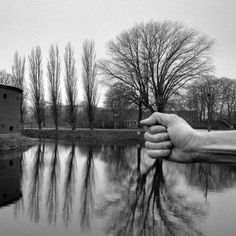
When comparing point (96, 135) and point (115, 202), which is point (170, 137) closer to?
point (115, 202)

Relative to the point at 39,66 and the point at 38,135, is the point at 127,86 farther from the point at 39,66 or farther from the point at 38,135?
the point at 39,66

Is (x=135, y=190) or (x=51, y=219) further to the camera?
(x=135, y=190)

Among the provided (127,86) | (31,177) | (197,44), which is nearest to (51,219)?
(31,177)

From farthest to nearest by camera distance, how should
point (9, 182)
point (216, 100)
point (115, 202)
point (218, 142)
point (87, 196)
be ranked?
point (216, 100) < point (9, 182) < point (87, 196) < point (115, 202) < point (218, 142)

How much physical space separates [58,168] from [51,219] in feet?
24.6

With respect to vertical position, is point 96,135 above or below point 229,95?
below

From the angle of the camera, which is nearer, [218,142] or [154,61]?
[218,142]

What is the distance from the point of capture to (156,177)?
454 inches

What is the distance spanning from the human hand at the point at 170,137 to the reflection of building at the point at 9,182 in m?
6.71

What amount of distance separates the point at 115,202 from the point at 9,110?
70.2ft

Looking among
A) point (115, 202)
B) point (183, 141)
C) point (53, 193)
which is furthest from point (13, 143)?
point (183, 141)

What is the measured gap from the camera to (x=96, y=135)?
33.7 metres

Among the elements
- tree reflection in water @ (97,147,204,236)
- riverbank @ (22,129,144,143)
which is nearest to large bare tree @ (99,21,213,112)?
riverbank @ (22,129,144,143)

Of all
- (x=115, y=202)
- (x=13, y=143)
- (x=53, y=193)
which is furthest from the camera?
(x=13, y=143)
